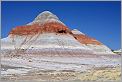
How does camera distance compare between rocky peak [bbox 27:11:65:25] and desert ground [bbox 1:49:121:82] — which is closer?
desert ground [bbox 1:49:121:82]

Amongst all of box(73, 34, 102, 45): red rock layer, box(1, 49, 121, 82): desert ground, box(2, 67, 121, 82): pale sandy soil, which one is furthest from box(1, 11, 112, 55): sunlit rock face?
box(2, 67, 121, 82): pale sandy soil

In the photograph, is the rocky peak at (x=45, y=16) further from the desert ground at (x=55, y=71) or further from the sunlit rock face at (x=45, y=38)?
the desert ground at (x=55, y=71)

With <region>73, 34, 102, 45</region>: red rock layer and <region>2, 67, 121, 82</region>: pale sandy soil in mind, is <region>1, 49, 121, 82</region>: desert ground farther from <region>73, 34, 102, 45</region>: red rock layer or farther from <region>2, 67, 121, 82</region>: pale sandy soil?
<region>73, 34, 102, 45</region>: red rock layer

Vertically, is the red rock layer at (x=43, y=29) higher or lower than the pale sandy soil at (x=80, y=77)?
lower

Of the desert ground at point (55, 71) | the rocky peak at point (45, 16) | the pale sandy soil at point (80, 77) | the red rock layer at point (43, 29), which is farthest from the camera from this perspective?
the red rock layer at point (43, 29)

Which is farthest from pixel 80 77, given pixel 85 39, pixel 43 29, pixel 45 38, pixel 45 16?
pixel 85 39

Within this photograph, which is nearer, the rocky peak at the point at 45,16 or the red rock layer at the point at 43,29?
the rocky peak at the point at 45,16

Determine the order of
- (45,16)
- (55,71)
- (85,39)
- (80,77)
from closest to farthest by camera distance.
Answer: (80,77), (55,71), (45,16), (85,39)

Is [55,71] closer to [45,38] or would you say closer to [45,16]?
[45,16]

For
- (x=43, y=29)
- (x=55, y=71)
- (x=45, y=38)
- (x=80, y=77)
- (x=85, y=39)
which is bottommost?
(x=85, y=39)

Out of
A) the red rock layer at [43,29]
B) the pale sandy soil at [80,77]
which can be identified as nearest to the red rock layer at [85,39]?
the red rock layer at [43,29]

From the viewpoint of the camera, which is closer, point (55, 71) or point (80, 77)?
point (80, 77)

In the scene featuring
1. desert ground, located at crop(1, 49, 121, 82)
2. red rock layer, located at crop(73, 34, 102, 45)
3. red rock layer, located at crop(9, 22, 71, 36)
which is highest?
desert ground, located at crop(1, 49, 121, 82)

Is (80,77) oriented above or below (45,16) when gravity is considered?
above
